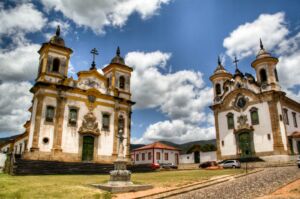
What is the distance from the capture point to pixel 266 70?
30625mm

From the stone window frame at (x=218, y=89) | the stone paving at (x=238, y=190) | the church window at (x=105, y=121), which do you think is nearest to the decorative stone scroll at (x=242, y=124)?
the stone window frame at (x=218, y=89)

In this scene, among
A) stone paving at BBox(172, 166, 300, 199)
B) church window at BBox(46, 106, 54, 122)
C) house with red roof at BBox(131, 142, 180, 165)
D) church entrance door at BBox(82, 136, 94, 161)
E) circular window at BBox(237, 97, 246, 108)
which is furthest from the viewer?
house with red roof at BBox(131, 142, 180, 165)

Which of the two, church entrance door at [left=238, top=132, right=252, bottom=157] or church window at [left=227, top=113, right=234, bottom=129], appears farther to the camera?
church window at [left=227, top=113, right=234, bottom=129]

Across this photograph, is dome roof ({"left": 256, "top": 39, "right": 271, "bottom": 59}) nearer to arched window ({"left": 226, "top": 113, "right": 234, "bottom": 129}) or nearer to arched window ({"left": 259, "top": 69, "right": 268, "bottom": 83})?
arched window ({"left": 259, "top": 69, "right": 268, "bottom": 83})

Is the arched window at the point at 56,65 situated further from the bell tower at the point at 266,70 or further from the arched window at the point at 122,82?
the bell tower at the point at 266,70

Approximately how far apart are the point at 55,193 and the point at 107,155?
60.0 ft

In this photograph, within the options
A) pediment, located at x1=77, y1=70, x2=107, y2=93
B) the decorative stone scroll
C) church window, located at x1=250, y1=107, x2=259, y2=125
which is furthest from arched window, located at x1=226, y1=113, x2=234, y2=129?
pediment, located at x1=77, y1=70, x2=107, y2=93

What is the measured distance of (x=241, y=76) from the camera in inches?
1280

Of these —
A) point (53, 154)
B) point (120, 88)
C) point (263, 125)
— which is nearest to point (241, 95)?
point (263, 125)

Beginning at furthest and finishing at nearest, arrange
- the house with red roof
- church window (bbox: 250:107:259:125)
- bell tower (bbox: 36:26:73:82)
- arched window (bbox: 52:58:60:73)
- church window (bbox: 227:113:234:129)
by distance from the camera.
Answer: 1. the house with red roof
2. church window (bbox: 227:113:234:129)
3. church window (bbox: 250:107:259:125)
4. arched window (bbox: 52:58:60:73)
5. bell tower (bbox: 36:26:73:82)

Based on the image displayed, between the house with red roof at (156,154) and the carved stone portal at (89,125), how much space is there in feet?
70.4

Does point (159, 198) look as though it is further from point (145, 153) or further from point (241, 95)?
point (145, 153)

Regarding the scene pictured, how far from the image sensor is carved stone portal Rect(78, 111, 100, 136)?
26312mm

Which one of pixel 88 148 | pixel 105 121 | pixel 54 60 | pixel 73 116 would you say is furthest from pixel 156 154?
pixel 54 60
